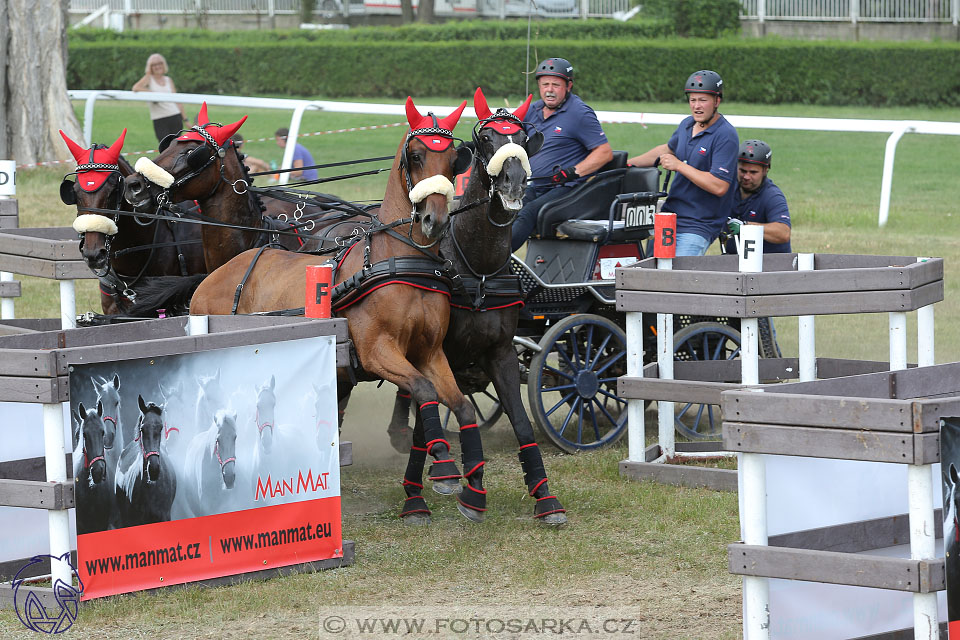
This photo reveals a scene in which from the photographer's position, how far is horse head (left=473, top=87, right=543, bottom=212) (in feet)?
20.9

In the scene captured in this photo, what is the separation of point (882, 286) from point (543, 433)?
2.63 m

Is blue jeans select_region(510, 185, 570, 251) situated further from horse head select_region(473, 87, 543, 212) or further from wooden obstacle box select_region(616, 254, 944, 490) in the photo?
horse head select_region(473, 87, 543, 212)

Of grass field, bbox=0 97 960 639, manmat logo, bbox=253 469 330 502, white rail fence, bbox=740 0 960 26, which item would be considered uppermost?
white rail fence, bbox=740 0 960 26

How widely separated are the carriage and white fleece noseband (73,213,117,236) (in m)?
2.44

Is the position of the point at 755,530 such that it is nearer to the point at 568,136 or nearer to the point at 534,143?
the point at 534,143

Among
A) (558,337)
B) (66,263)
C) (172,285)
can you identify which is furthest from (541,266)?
(66,263)

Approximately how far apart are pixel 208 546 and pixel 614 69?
2548 centimetres

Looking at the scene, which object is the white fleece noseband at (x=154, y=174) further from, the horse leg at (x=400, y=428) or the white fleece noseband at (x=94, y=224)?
the horse leg at (x=400, y=428)

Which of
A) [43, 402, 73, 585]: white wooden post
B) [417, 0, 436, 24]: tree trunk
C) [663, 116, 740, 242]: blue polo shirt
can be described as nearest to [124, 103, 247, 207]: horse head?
[43, 402, 73, 585]: white wooden post

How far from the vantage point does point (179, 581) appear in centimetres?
527

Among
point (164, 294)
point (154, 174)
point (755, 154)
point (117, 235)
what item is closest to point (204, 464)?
Answer: point (154, 174)

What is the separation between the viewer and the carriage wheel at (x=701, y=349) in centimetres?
849

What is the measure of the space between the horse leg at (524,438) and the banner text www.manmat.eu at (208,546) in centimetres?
119

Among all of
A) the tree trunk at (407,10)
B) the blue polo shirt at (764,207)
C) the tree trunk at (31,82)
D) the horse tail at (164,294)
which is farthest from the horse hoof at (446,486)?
the tree trunk at (407,10)
